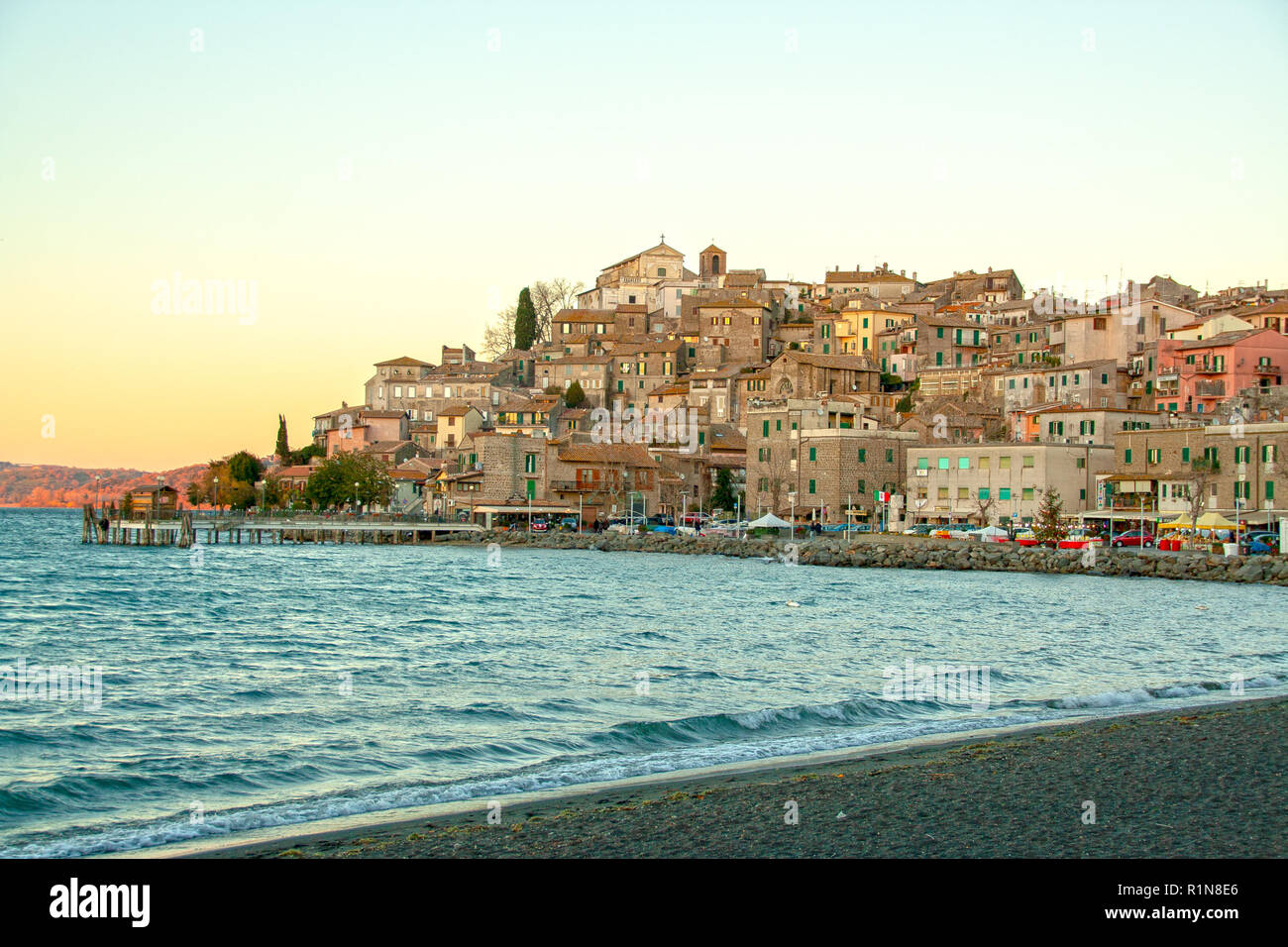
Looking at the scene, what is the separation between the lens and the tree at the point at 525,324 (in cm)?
11831

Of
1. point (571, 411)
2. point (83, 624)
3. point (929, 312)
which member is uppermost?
point (929, 312)

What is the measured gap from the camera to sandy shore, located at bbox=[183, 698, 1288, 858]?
30.2ft

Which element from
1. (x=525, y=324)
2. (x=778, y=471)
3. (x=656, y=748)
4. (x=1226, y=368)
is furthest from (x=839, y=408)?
(x=656, y=748)

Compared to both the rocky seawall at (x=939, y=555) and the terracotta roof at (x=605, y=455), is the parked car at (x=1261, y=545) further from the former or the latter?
the terracotta roof at (x=605, y=455)

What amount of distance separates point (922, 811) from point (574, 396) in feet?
295

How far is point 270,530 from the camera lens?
282ft

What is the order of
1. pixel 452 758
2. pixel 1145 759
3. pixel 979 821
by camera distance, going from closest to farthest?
pixel 979 821
pixel 1145 759
pixel 452 758

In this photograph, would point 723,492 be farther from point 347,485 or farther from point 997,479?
point 347,485

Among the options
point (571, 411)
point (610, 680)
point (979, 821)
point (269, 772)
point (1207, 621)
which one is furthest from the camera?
point (571, 411)

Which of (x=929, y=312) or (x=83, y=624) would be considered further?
(x=929, y=312)
